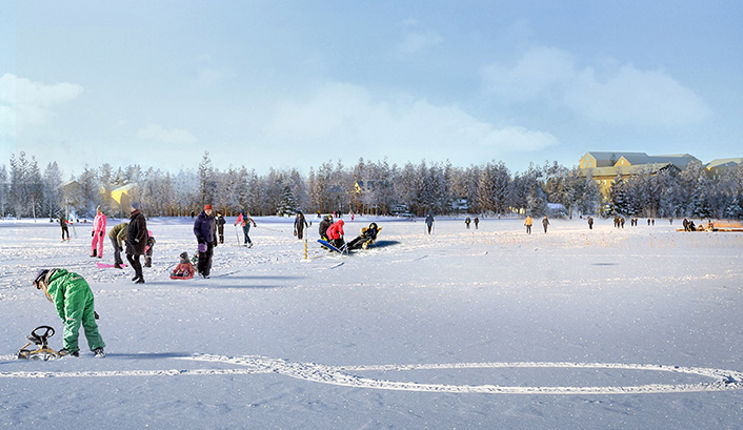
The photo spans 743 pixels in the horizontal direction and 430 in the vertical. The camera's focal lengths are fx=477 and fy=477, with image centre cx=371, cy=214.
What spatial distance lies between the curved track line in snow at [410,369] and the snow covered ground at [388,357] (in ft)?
0.07

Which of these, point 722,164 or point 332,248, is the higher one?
point 722,164

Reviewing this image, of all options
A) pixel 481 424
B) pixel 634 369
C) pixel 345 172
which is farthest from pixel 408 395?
pixel 345 172

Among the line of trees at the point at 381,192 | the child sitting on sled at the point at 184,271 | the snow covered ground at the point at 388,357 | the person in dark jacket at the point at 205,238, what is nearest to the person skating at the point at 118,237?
the snow covered ground at the point at 388,357

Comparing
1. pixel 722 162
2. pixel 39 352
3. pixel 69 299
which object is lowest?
pixel 39 352

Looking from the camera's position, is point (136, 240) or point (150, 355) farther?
point (136, 240)

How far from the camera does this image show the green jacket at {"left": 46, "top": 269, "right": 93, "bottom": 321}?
4.63 m

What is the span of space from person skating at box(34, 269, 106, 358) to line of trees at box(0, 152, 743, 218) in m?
74.2

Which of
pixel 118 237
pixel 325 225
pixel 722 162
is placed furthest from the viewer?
pixel 722 162

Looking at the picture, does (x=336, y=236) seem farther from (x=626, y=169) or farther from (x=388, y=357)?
(x=626, y=169)

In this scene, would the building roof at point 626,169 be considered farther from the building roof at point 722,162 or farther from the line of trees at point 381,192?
the building roof at point 722,162

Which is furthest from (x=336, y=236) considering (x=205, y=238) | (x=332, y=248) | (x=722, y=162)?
(x=722, y=162)

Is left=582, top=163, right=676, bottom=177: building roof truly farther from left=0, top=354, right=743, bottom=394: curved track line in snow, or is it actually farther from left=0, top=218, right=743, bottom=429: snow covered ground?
left=0, top=354, right=743, bottom=394: curved track line in snow

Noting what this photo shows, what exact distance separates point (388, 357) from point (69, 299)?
10.6 feet

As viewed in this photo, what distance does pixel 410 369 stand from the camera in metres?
4.76
